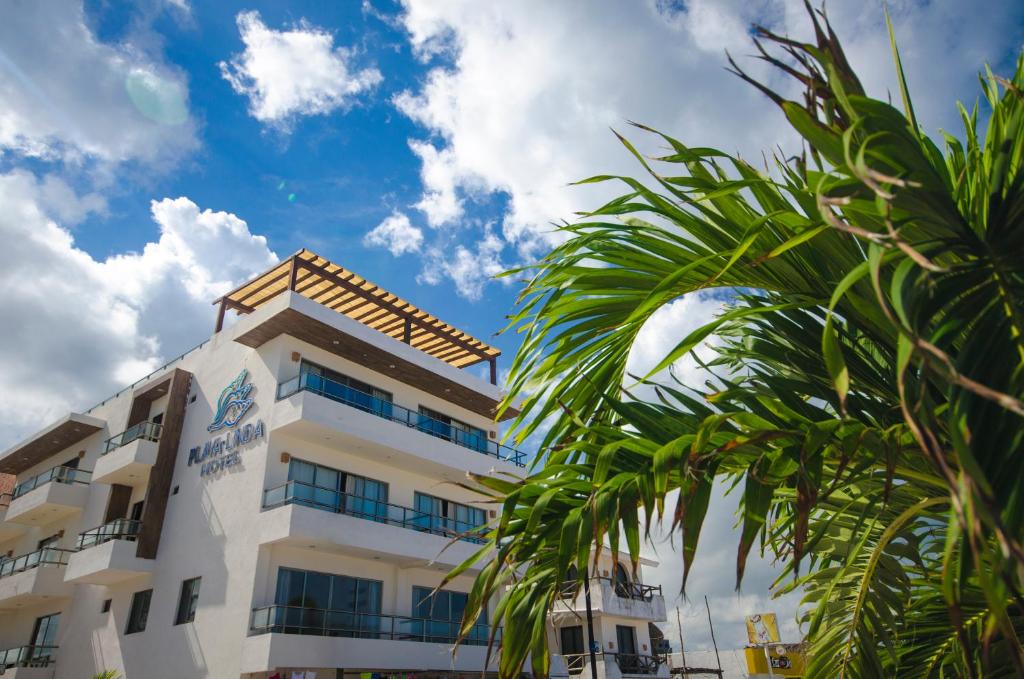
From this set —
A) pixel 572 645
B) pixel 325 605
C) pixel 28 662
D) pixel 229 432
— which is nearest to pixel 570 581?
pixel 325 605

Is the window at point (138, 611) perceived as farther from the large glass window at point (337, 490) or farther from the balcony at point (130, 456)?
the large glass window at point (337, 490)

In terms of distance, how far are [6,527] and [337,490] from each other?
13.7 metres

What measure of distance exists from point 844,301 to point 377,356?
17883 mm

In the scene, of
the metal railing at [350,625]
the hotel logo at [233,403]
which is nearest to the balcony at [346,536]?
the metal railing at [350,625]

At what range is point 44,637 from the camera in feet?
66.9

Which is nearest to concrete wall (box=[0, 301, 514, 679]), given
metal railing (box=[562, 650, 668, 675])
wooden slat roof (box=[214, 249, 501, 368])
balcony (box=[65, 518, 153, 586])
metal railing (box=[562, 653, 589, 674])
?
balcony (box=[65, 518, 153, 586])

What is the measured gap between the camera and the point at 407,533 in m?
17.9

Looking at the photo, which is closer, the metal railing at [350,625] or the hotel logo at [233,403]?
the metal railing at [350,625]

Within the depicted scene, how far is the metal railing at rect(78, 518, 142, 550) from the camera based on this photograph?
17906mm

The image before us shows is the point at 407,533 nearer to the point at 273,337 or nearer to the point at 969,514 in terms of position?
the point at 273,337

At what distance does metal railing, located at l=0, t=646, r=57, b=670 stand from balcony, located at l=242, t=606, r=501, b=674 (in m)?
9.09

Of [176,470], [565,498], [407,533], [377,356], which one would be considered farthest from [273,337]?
[565,498]

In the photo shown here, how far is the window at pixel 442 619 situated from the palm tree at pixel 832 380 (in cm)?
1574

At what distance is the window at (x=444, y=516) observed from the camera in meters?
19.2
